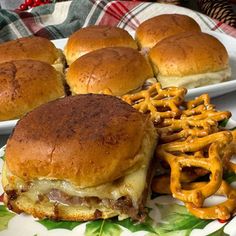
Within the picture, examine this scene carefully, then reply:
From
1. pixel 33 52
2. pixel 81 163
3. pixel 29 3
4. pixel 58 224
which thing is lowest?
pixel 29 3

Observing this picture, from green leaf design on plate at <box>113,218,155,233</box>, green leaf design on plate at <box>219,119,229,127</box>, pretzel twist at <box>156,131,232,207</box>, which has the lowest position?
green leaf design on plate at <box>113,218,155,233</box>

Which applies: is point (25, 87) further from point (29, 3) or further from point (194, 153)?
point (29, 3)

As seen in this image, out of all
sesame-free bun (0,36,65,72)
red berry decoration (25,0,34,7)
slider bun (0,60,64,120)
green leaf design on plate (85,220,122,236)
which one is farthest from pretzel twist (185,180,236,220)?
red berry decoration (25,0,34,7)

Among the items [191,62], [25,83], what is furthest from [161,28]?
[25,83]

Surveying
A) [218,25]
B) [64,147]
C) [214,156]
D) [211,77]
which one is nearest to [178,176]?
[214,156]

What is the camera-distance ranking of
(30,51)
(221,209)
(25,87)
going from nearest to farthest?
(221,209) < (25,87) < (30,51)

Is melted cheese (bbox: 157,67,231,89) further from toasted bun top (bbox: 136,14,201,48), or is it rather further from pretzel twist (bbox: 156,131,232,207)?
pretzel twist (bbox: 156,131,232,207)

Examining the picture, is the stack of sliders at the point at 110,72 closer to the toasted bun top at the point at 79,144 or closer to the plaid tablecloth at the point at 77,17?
the toasted bun top at the point at 79,144
